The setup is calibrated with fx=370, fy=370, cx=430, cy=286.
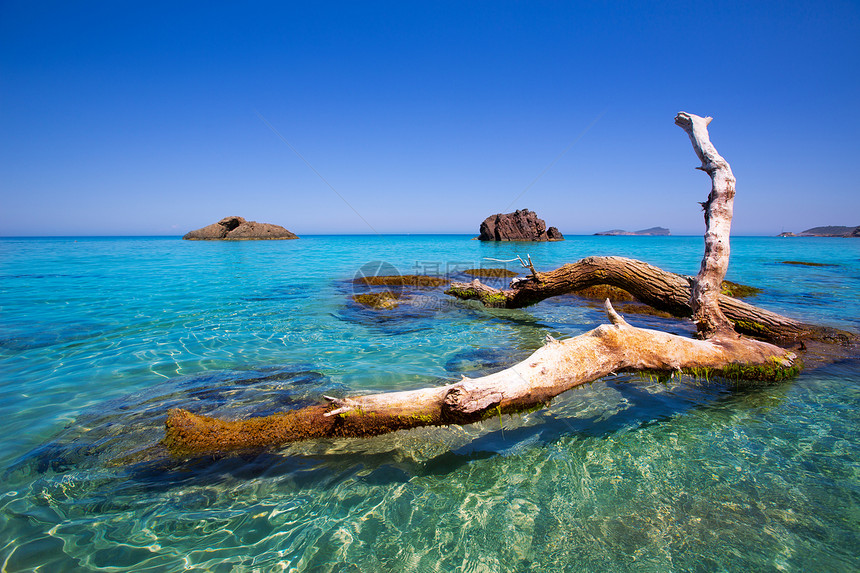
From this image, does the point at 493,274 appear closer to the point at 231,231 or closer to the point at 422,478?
the point at 422,478

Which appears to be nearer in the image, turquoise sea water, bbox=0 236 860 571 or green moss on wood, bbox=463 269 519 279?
turquoise sea water, bbox=0 236 860 571

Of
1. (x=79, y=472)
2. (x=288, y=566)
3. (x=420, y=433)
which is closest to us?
(x=288, y=566)

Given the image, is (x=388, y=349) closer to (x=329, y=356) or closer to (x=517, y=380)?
(x=329, y=356)

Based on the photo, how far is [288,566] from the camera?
2.95 meters

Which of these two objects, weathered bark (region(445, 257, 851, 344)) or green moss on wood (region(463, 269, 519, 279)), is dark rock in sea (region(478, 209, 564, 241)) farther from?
weathered bark (region(445, 257, 851, 344))

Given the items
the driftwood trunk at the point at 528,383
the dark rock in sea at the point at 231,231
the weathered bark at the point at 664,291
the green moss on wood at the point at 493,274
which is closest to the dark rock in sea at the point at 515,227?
the dark rock in sea at the point at 231,231

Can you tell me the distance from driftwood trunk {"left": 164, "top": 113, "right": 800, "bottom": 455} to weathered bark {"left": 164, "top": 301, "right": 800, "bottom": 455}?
10 millimetres

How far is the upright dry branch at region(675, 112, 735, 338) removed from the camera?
670 centimetres

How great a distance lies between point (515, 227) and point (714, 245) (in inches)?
3150

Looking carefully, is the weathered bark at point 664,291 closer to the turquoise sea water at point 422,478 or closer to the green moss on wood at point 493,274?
the turquoise sea water at point 422,478

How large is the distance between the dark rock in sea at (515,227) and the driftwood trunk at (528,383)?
79472 mm

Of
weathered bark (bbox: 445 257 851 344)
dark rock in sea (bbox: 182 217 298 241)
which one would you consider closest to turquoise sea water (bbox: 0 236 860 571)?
weathered bark (bbox: 445 257 851 344)

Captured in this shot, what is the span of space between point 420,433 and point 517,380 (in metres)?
1.67

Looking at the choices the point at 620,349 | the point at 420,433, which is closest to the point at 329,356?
the point at 420,433
